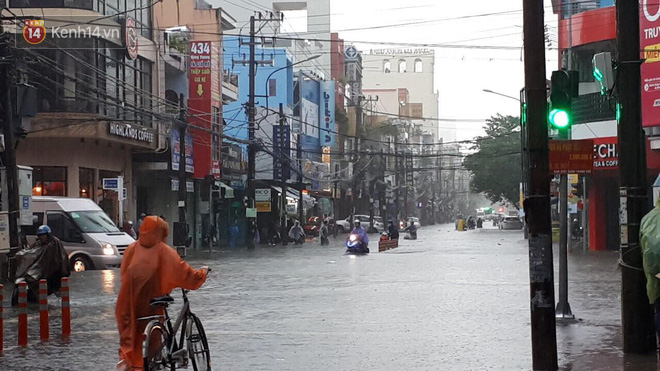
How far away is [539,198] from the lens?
1032 cm

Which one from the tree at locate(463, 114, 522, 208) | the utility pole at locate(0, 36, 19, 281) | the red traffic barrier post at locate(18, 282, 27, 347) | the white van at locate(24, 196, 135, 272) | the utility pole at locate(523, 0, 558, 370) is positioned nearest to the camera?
the utility pole at locate(523, 0, 558, 370)

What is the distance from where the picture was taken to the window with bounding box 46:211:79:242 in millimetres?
30922

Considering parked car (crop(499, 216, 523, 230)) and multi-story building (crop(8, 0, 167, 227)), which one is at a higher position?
multi-story building (crop(8, 0, 167, 227))

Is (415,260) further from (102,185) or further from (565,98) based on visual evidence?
(565,98)

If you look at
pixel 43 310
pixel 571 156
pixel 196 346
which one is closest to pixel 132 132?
pixel 43 310

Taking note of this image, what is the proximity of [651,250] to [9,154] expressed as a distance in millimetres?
19564

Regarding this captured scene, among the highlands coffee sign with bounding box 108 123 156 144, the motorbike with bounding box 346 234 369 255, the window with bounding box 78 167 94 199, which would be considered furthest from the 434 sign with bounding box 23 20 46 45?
the motorbike with bounding box 346 234 369 255

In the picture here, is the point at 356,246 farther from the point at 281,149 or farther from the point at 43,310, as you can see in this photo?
the point at 43,310

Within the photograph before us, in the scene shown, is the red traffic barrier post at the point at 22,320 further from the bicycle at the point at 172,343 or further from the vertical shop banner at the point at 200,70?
the vertical shop banner at the point at 200,70

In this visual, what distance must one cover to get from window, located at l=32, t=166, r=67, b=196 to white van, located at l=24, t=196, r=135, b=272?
929cm

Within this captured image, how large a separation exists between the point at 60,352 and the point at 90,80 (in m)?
28.5

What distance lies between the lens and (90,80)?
132 feet

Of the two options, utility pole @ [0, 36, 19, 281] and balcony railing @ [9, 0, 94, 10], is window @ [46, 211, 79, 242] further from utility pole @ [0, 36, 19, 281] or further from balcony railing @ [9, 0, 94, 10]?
balcony railing @ [9, 0, 94, 10]

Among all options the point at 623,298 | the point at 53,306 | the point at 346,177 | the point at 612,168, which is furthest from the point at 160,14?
the point at 346,177
